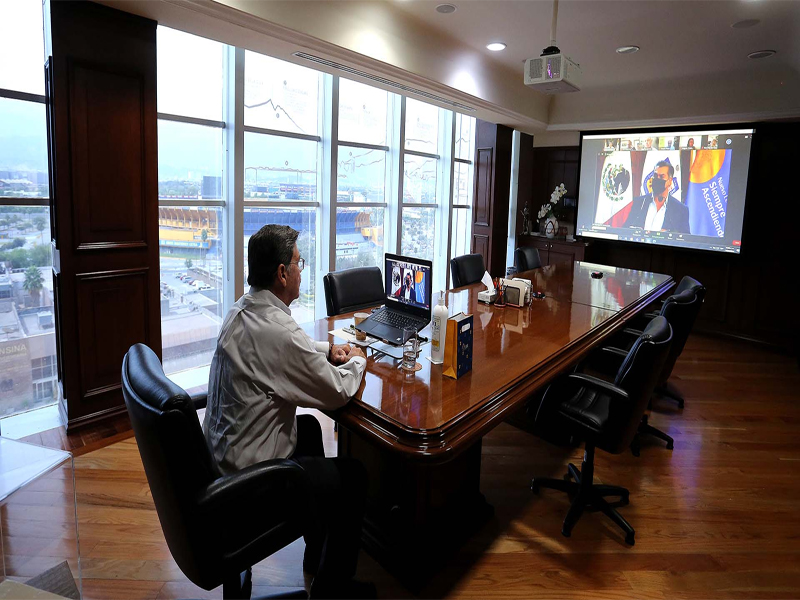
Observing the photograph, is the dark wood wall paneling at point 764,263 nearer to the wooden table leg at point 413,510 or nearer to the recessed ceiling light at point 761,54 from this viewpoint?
the recessed ceiling light at point 761,54

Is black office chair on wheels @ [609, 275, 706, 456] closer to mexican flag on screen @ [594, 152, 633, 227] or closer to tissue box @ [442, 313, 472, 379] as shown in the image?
tissue box @ [442, 313, 472, 379]

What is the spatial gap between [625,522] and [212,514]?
5.98 feet

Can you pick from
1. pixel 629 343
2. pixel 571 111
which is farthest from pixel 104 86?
pixel 571 111

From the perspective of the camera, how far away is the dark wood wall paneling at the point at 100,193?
2715mm

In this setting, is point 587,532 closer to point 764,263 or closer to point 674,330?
point 674,330

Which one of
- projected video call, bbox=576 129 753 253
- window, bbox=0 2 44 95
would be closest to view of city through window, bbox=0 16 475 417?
window, bbox=0 2 44 95

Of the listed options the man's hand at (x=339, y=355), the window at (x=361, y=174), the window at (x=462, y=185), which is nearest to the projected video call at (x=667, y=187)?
the window at (x=462, y=185)

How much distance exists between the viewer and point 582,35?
4.28 m

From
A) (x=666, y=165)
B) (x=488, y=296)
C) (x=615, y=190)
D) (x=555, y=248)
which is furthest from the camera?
(x=555, y=248)

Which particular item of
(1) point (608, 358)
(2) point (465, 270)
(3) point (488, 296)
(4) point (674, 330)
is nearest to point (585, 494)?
(1) point (608, 358)

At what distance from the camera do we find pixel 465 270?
409 centimetres

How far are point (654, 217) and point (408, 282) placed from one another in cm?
475

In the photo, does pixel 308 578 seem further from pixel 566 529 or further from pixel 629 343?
pixel 629 343

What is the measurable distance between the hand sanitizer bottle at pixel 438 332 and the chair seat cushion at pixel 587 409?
681 millimetres
